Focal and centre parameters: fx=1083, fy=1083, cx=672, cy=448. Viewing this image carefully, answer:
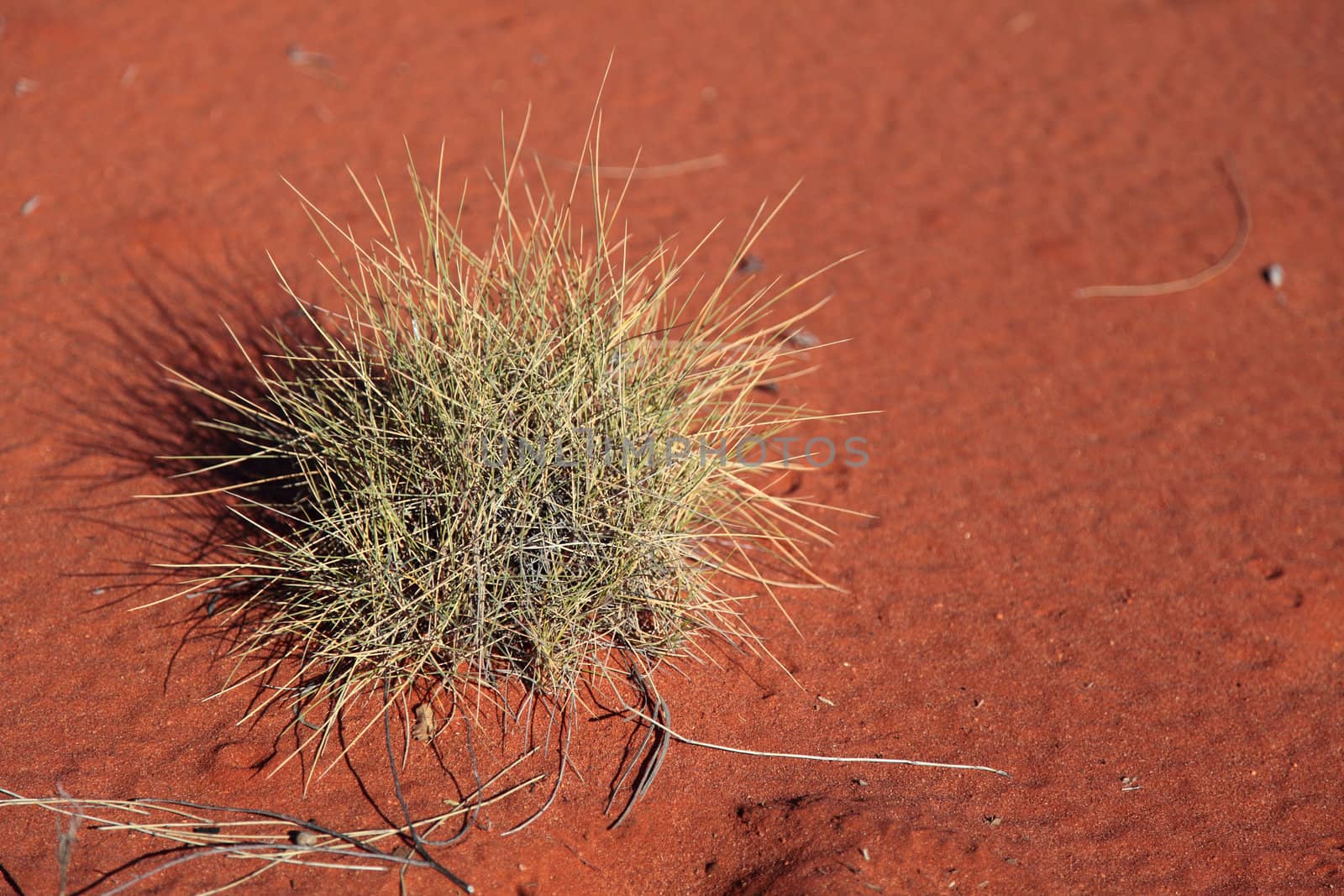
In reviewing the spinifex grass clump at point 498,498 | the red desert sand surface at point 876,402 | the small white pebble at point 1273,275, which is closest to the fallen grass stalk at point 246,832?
the red desert sand surface at point 876,402

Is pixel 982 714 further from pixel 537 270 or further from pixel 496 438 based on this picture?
pixel 537 270

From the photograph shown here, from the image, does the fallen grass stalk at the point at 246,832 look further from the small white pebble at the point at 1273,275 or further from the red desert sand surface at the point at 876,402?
the small white pebble at the point at 1273,275

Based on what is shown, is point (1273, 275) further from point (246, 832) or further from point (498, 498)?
point (246, 832)

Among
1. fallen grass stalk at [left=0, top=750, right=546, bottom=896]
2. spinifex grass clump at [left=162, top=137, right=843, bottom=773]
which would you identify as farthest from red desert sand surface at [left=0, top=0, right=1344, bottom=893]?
spinifex grass clump at [left=162, top=137, right=843, bottom=773]

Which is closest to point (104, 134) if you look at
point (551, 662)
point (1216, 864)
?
point (551, 662)

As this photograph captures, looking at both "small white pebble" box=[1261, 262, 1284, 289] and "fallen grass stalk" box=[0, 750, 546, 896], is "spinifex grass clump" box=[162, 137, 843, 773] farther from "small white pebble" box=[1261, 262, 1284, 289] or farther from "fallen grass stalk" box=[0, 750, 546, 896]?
"small white pebble" box=[1261, 262, 1284, 289]

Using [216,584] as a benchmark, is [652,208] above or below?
below
